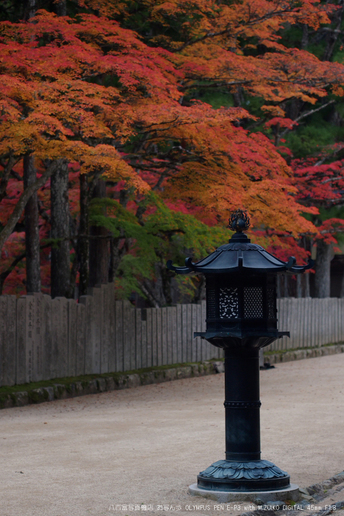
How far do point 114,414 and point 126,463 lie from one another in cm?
406

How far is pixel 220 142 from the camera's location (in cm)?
1439

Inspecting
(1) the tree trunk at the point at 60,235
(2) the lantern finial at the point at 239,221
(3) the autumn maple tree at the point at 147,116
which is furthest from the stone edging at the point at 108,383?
(2) the lantern finial at the point at 239,221

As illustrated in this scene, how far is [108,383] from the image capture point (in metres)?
14.3

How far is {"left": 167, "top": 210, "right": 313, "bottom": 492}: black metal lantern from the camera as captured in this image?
5.75 meters

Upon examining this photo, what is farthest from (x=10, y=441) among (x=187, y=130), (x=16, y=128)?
(x=187, y=130)

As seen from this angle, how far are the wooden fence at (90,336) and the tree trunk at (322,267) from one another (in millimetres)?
7918

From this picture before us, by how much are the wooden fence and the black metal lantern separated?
7.10 m

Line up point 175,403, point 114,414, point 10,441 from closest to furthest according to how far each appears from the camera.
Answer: point 10,441, point 114,414, point 175,403

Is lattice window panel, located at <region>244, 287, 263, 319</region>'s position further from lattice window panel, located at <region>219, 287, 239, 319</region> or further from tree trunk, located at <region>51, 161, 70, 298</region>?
tree trunk, located at <region>51, 161, 70, 298</region>

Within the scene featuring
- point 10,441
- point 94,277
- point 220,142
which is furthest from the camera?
point 94,277

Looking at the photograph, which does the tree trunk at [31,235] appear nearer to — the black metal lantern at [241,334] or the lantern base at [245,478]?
the black metal lantern at [241,334]

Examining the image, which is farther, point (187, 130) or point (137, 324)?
point (137, 324)

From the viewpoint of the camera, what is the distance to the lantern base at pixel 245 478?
5.61 m

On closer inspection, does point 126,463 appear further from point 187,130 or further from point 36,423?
point 187,130
